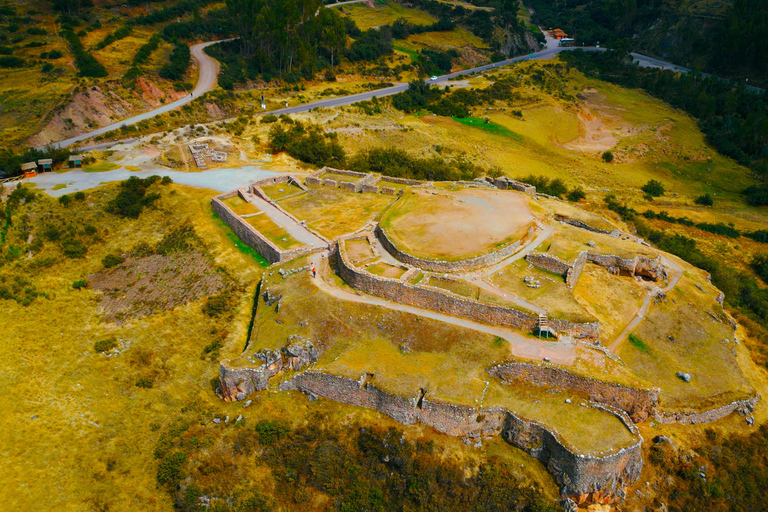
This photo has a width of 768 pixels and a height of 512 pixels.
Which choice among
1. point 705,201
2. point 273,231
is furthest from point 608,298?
point 705,201

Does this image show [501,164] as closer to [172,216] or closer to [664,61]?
[172,216]

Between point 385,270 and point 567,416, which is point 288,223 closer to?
point 385,270

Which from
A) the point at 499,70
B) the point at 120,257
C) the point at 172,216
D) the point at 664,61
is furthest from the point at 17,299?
the point at 664,61

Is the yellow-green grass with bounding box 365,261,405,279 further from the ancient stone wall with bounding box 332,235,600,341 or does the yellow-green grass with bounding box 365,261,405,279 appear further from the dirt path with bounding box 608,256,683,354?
the dirt path with bounding box 608,256,683,354

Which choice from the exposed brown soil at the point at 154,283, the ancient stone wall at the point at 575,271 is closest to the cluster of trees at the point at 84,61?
the exposed brown soil at the point at 154,283

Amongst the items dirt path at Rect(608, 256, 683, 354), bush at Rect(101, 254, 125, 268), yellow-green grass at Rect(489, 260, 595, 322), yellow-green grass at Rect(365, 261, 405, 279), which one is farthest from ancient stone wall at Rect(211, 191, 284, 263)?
dirt path at Rect(608, 256, 683, 354)

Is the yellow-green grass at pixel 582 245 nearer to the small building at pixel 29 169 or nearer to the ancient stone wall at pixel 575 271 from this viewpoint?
the ancient stone wall at pixel 575 271

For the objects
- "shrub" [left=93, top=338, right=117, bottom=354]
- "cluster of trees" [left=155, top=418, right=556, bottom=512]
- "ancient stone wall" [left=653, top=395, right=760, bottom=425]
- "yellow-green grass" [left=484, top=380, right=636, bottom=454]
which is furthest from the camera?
"shrub" [left=93, top=338, right=117, bottom=354]
